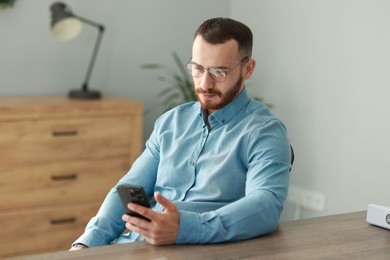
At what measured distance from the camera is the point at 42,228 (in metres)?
4.13

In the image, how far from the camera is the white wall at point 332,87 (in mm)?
3898

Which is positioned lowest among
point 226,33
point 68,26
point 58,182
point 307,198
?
point 307,198

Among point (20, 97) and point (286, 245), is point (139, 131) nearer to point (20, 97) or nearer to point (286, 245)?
point (20, 97)

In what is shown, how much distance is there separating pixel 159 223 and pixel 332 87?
2.40 meters

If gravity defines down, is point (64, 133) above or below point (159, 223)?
below

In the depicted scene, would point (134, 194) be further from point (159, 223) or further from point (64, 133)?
point (64, 133)


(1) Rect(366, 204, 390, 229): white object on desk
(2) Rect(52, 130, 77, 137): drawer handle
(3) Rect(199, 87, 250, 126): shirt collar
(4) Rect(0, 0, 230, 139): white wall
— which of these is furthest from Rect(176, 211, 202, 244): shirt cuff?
(4) Rect(0, 0, 230, 139): white wall

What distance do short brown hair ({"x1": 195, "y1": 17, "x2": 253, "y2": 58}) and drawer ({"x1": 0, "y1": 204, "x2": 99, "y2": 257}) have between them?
2.06 meters

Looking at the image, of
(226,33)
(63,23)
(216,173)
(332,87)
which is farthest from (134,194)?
(63,23)

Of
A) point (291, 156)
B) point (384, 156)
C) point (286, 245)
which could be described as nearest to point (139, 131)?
point (384, 156)

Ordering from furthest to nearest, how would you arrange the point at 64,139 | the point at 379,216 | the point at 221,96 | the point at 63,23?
the point at 63,23
the point at 64,139
the point at 221,96
the point at 379,216

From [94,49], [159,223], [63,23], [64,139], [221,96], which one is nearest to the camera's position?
[159,223]

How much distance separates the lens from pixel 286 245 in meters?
2.08

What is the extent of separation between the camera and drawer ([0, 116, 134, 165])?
13.0ft
